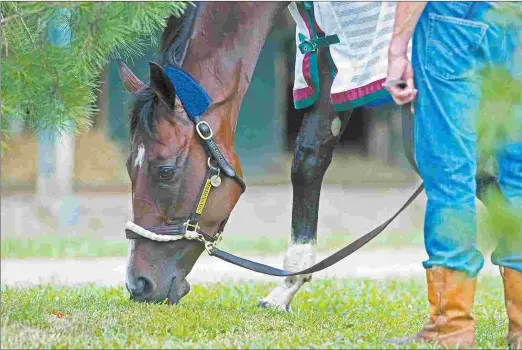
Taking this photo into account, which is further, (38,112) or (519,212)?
(38,112)

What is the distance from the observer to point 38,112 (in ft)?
11.3

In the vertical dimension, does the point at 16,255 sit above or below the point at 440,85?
below

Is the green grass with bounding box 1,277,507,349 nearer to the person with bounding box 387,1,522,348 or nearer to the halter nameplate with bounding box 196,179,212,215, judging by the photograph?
the person with bounding box 387,1,522,348

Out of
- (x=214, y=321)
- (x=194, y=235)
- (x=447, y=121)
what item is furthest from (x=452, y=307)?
(x=194, y=235)

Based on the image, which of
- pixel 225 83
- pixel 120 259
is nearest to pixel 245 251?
pixel 120 259

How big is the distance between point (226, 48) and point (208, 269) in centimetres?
380

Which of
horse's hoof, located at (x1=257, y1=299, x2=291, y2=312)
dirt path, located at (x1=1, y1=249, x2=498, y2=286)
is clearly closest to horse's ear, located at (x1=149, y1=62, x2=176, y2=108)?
horse's hoof, located at (x1=257, y1=299, x2=291, y2=312)

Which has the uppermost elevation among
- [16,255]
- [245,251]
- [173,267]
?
[173,267]

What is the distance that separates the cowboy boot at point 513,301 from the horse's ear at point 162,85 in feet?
4.54

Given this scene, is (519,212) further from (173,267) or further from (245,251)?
(245,251)

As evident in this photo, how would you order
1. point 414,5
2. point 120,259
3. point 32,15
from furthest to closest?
point 120,259, point 32,15, point 414,5

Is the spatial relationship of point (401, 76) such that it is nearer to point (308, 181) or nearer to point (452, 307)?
point (452, 307)

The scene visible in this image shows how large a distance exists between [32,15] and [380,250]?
5.70 meters

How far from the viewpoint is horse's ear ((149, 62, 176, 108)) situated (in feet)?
10.8
